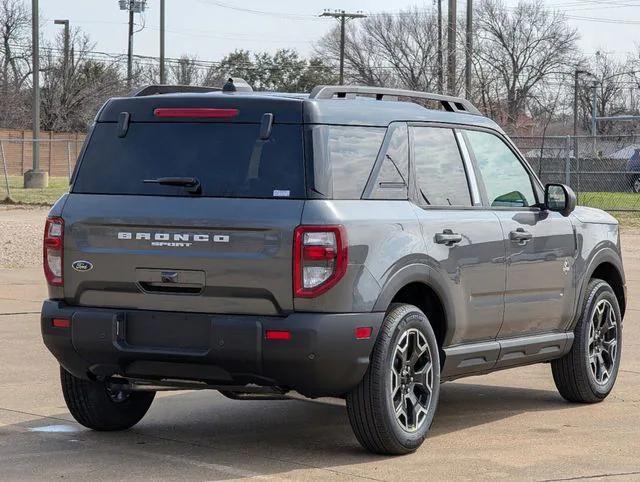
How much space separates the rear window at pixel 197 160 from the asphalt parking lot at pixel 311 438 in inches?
53.9

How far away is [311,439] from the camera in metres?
7.69

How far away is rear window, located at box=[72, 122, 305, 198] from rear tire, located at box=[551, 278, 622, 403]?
9.35 feet

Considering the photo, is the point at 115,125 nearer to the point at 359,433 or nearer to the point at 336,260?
the point at 336,260

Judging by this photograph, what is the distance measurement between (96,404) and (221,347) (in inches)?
51.8

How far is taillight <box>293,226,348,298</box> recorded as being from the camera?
6672 millimetres

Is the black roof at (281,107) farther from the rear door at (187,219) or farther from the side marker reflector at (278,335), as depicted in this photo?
the side marker reflector at (278,335)

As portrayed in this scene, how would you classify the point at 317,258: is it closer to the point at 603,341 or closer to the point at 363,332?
the point at 363,332

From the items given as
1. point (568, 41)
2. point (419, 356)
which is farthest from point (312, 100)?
point (568, 41)

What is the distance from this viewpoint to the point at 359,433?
7.03 metres

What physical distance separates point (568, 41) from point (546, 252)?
230ft

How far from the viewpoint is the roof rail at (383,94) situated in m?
7.28

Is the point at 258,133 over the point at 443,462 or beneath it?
over

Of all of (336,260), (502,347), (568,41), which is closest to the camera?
(336,260)

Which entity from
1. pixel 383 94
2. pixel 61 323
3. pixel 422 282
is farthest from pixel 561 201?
pixel 61 323
